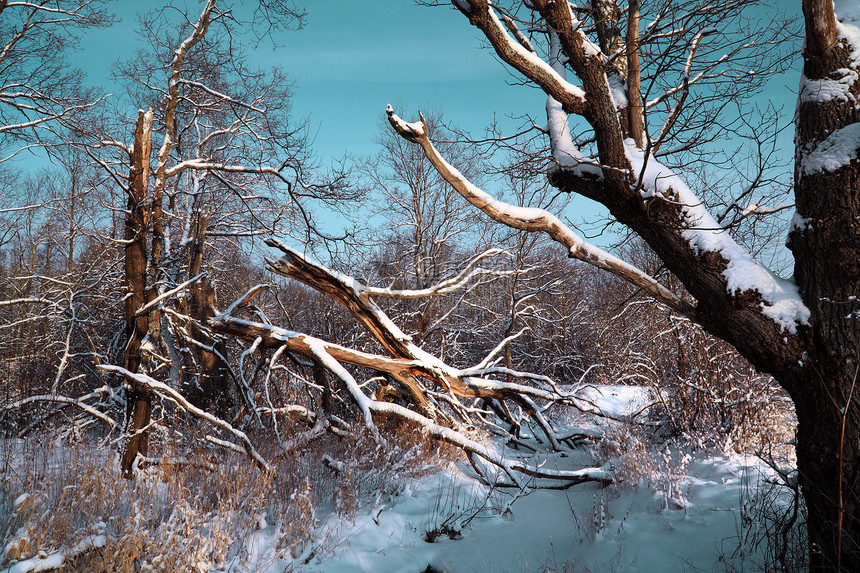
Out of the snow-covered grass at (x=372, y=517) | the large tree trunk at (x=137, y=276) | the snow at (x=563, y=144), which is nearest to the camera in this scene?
the snow-covered grass at (x=372, y=517)

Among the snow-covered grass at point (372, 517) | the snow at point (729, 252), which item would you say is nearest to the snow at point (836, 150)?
the snow at point (729, 252)

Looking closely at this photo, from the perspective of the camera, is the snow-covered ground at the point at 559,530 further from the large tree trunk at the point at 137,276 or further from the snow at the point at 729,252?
the large tree trunk at the point at 137,276

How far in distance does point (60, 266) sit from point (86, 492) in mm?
21258

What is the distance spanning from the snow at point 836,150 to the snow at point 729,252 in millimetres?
644

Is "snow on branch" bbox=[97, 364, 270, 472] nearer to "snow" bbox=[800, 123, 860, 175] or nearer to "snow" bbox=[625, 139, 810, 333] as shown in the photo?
"snow" bbox=[625, 139, 810, 333]

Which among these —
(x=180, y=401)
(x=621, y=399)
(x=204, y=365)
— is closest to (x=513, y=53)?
(x=180, y=401)

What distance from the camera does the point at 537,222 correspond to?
371 centimetres

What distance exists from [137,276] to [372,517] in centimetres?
383

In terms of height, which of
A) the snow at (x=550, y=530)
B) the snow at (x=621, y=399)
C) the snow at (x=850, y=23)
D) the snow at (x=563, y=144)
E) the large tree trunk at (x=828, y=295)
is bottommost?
the snow at (x=550, y=530)

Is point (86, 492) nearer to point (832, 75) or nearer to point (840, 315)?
point (840, 315)

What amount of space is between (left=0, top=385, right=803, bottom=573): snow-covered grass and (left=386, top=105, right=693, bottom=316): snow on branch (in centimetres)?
184

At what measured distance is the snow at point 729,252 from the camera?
9.61 feet

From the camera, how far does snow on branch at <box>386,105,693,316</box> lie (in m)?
3.52

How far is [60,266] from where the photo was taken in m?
20.3
